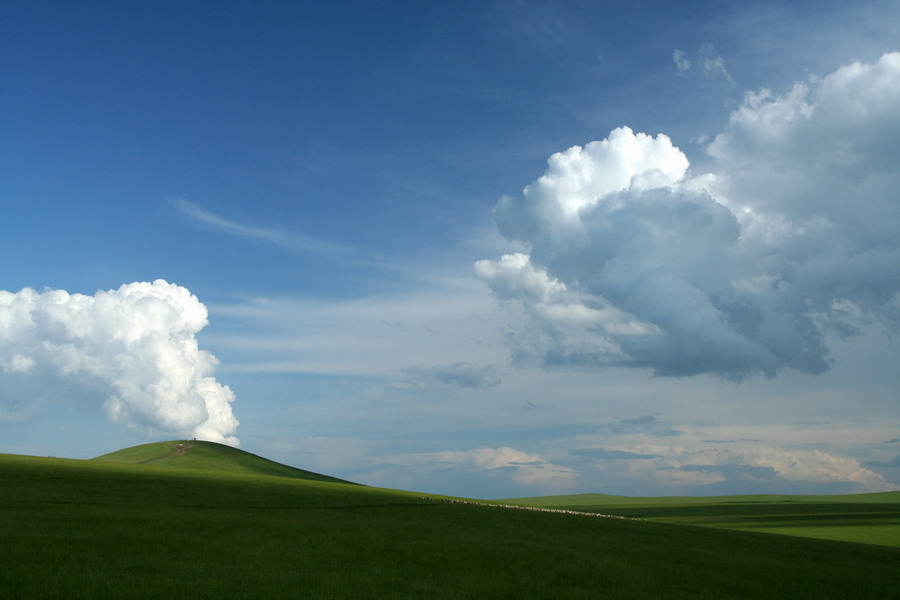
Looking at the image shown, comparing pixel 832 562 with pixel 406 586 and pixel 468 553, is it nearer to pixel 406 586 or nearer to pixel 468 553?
pixel 468 553

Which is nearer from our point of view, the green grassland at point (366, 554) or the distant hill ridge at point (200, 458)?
the green grassland at point (366, 554)

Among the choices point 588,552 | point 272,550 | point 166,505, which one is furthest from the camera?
point 166,505

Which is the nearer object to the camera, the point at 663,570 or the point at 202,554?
the point at 202,554

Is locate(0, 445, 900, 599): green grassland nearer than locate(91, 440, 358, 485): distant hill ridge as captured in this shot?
Yes

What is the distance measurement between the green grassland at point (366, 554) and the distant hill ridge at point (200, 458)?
60.0 metres

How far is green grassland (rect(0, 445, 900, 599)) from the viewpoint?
18.5 metres

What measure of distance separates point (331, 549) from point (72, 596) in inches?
421

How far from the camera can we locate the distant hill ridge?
336 feet

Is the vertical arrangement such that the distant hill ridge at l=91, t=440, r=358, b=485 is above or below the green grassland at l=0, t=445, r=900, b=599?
above

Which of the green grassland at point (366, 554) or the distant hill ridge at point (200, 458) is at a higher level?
the distant hill ridge at point (200, 458)

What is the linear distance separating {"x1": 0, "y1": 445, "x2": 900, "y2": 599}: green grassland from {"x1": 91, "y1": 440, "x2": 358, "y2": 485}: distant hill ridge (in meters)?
60.0

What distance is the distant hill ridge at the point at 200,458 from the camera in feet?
336

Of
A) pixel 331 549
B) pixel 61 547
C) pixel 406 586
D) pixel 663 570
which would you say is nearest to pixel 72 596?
pixel 61 547

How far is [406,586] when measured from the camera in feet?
63.7
